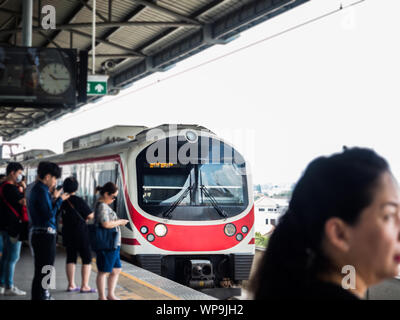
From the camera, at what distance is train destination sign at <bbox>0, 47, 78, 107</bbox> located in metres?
7.07

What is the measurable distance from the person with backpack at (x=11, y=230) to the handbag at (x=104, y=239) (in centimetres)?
85

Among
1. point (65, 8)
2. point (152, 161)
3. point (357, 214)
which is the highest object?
point (65, 8)

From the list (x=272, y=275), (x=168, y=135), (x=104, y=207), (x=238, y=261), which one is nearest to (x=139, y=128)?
(x=168, y=135)

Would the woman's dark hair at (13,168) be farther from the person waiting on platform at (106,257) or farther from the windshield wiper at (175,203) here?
the windshield wiper at (175,203)

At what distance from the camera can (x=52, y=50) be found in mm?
7254

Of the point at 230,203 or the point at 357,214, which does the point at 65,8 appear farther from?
the point at 357,214

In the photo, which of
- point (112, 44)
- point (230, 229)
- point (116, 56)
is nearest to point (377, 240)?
point (230, 229)

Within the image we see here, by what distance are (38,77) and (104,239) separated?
2461mm

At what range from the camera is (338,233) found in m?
1.20

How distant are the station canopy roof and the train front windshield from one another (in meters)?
2.65

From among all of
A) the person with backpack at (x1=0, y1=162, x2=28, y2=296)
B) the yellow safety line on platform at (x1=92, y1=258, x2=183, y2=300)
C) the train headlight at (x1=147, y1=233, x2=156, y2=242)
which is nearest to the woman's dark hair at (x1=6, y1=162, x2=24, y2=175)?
the person with backpack at (x1=0, y1=162, x2=28, y2=296)

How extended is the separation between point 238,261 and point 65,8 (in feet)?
28.5

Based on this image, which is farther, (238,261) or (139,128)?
(139,128)

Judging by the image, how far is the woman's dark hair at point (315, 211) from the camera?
1.20m
